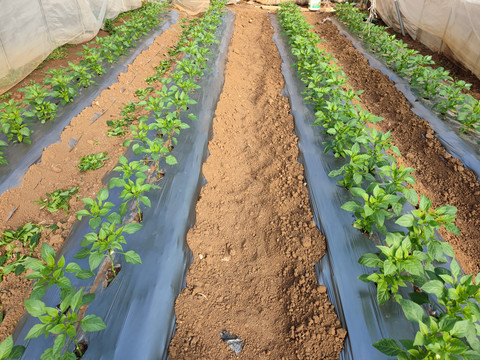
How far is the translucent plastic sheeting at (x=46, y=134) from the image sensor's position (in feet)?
9.22

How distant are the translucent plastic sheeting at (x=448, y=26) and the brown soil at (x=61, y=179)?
253 inches

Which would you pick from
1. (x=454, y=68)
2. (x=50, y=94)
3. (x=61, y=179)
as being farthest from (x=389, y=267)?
(x=454, y=68)

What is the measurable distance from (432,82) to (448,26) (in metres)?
3.11

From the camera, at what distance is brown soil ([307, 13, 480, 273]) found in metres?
2.59

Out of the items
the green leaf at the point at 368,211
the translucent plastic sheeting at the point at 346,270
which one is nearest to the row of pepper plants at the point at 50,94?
the translucent plastic sheeting at the point at 346,270

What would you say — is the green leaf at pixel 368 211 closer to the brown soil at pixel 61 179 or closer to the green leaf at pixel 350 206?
the green leaf at pixel 350 206

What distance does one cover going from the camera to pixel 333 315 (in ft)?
5.77

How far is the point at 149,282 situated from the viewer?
1848 millimetres

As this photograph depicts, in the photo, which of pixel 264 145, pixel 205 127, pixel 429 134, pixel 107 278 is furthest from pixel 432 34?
pixel 107 278

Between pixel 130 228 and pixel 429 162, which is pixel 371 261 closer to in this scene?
pixel 130 228

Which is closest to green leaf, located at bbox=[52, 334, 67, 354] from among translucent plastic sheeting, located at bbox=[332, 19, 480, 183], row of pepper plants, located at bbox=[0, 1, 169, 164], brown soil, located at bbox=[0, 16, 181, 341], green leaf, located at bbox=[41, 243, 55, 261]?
green leaf, located at bbox=[41, 243, 55, 261]

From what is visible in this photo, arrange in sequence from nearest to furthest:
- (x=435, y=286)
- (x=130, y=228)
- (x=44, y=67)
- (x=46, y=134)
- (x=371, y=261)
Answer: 1. (x=435, y=286)
2. (x=371, y=261)
3. (x=130, y=228)
4. (x=46, y=134)
5. (x=44, y=67)

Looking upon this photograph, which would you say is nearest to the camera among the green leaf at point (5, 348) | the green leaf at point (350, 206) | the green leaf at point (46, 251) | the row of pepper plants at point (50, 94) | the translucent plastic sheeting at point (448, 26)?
the green leaf at point (5, 348)

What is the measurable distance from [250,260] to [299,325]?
2.16 ft
